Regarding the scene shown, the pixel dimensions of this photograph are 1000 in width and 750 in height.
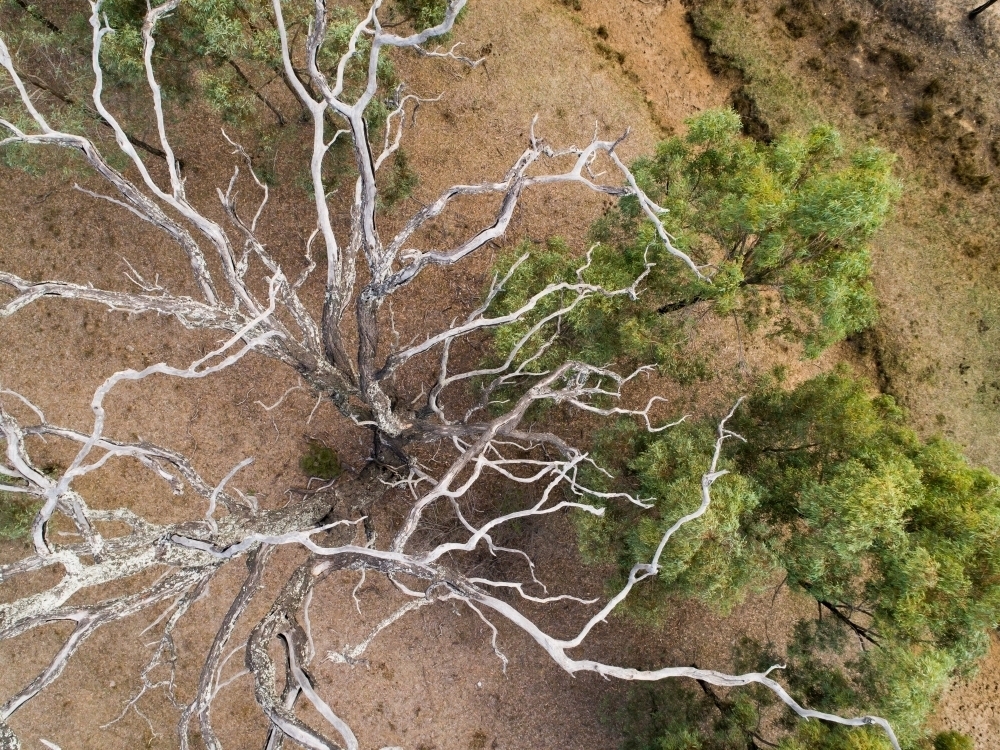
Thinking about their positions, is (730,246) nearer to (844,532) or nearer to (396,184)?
(844,532)

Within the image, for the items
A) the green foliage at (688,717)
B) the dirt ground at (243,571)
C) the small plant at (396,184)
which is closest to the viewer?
the green foliage at (688,717)

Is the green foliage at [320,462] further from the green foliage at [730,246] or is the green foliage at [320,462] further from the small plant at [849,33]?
the small plant at [849,33]

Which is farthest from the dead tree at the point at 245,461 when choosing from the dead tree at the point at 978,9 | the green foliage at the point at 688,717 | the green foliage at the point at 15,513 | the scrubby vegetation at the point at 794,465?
the dead tree at the point at 978,9

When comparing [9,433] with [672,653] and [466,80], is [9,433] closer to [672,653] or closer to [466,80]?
[466,80]

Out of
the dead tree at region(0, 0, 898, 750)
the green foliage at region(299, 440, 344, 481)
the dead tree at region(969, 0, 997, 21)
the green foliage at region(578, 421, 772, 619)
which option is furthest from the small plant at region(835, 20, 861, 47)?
the green foliage at region(299, 440, 344, 481)

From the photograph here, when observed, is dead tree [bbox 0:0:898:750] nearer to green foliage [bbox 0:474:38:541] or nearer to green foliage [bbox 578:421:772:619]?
green foliage [bbox 578:421:772:619]

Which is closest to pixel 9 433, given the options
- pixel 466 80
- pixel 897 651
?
pixel 466 80
